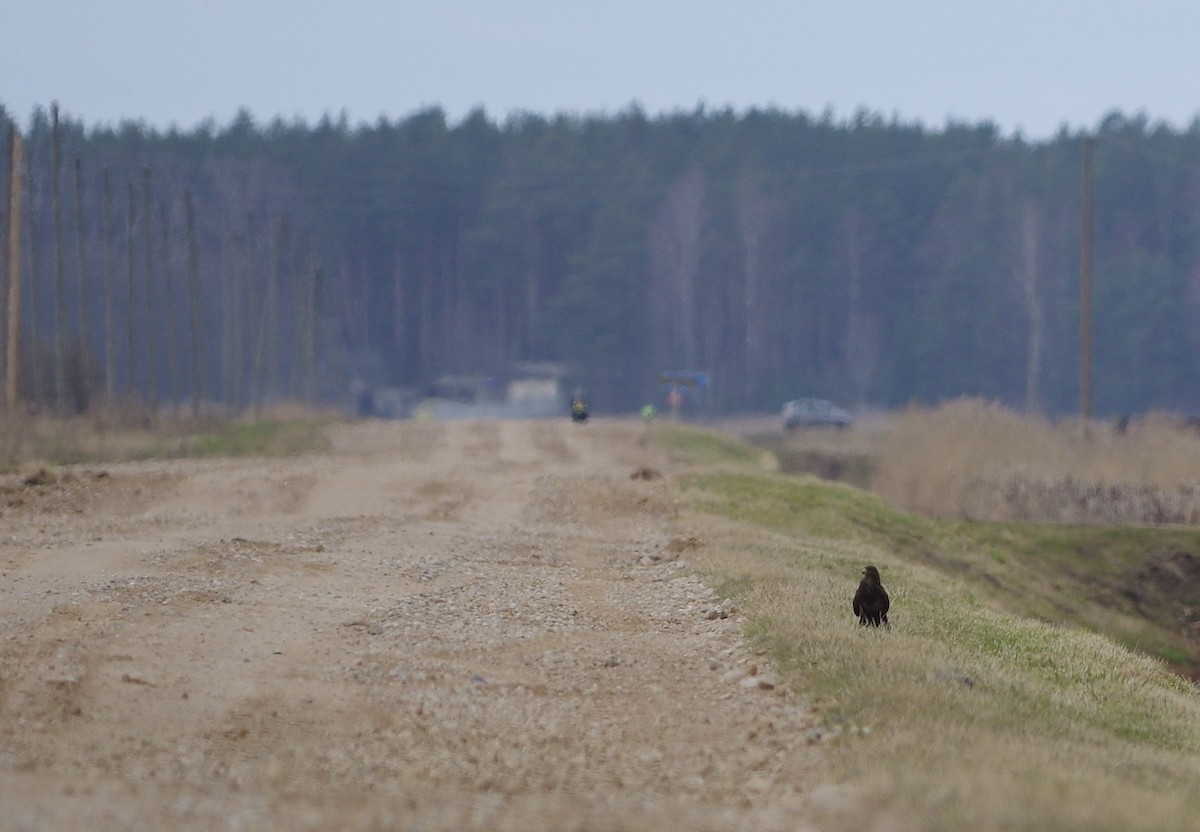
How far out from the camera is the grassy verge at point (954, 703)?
6406 millimetres

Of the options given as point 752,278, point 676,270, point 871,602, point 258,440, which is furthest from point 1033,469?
point 752,278

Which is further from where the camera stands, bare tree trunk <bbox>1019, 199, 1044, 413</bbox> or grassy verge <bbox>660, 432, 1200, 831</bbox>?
bare tree trunk <bbox>1019, 199, 1044, 413</bbox>

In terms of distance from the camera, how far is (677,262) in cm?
9950

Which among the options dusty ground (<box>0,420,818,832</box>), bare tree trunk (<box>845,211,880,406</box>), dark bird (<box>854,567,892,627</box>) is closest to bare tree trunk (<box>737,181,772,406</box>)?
bare tree trunk (<box>845,211,880,406</box>)

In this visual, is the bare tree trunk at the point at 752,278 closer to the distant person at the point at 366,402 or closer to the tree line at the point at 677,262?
the tree line at the point at 677,262

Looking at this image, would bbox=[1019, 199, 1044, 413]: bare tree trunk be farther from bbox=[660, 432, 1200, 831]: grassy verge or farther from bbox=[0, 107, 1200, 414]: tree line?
bbox=[660, 432, 1200, 831]: grassy verge

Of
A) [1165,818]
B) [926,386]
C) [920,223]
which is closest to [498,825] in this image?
[1165,818]

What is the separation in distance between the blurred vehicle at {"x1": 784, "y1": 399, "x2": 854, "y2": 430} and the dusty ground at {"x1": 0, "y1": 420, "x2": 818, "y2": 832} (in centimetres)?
4927

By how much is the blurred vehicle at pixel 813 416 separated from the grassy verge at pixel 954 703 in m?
45.9

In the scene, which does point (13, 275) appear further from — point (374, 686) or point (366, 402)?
point (366, 402)

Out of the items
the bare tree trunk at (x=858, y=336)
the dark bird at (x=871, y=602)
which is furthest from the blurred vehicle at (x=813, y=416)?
the dark bird at (x=871, y=602)

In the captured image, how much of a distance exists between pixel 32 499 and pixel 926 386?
277ft

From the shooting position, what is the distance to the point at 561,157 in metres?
111

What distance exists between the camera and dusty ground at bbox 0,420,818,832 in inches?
267
